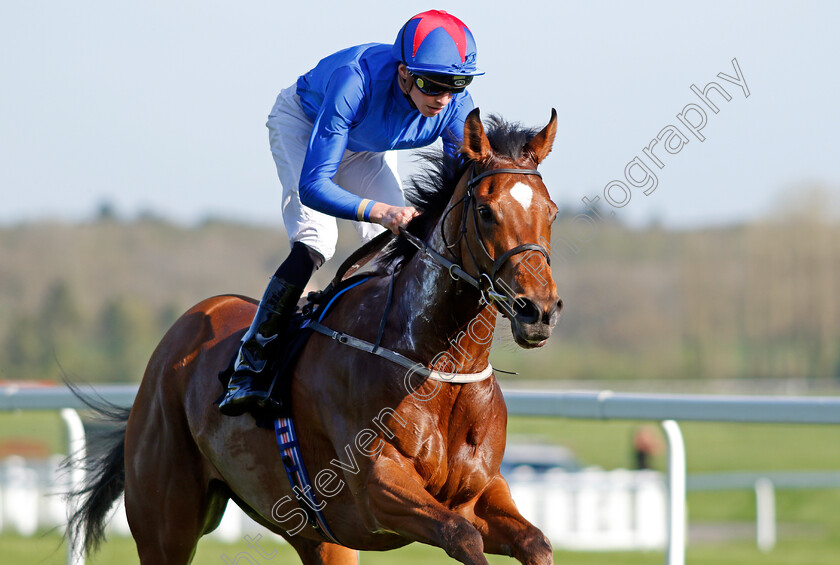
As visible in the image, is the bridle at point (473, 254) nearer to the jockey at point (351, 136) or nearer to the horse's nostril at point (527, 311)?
the horse's nostril at point (527, 311)

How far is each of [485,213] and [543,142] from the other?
400mm

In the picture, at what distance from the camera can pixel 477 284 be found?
9.94ft

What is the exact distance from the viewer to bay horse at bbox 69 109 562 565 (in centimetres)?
294

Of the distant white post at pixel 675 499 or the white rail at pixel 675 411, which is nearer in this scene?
the white rail at pixel 675 411

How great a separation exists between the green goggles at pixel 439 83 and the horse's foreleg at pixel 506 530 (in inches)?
51.1

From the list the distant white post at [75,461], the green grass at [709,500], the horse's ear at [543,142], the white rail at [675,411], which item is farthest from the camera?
the green grass at [709,500]

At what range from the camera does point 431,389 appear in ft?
10.6

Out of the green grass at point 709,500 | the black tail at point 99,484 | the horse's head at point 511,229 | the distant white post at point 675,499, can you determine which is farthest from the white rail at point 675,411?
the horse's head at point 511,229

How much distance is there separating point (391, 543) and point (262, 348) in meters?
0.82

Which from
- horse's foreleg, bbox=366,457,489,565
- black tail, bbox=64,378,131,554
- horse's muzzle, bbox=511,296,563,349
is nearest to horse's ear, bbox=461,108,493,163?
horse's muzzle, bbox=511,296,563,349

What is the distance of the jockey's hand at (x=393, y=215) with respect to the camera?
3.22 metres

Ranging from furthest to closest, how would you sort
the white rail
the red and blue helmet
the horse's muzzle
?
1. the white rail
2. the red and blue helmet
3. the horse's muzzle

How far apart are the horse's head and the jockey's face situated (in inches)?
13.1

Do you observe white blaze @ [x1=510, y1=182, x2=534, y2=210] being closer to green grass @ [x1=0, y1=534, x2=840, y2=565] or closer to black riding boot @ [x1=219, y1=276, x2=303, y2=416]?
black riding boot @ [x1=219, y1=276, x2=303, y2=416]
